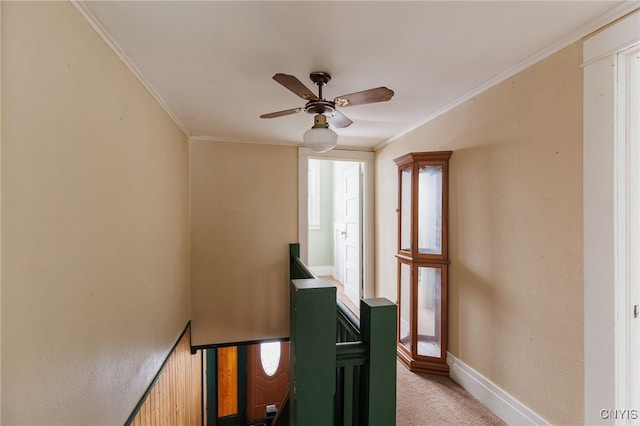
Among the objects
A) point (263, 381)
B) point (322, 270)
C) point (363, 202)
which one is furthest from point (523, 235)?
point (322, 270)

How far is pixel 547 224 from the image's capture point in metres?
1.48

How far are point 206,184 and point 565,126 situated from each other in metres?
3.18

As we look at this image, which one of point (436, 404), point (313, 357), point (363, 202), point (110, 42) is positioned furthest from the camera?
point (363, 202)

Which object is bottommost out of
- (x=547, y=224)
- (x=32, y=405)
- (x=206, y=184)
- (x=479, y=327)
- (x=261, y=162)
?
(x=479, y=327)

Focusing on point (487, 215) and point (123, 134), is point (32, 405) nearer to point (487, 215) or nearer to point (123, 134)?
point (123, 134)

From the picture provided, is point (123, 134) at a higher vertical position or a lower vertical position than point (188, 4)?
lower

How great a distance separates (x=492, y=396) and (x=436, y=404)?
1.17 ft

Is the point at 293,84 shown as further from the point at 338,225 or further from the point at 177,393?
the point at 338,225

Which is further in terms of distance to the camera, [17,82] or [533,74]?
[533,74]

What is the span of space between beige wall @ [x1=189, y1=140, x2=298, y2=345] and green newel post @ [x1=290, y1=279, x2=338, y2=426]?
2.46 m

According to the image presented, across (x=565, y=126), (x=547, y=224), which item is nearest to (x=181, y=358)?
(x=547, y=224)

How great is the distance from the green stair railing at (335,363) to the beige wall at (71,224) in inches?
32.9

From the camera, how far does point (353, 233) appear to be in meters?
4.21

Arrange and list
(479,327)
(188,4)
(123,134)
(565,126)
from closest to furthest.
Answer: (188,4)
(565,126)
(123,134)
(479,327)
